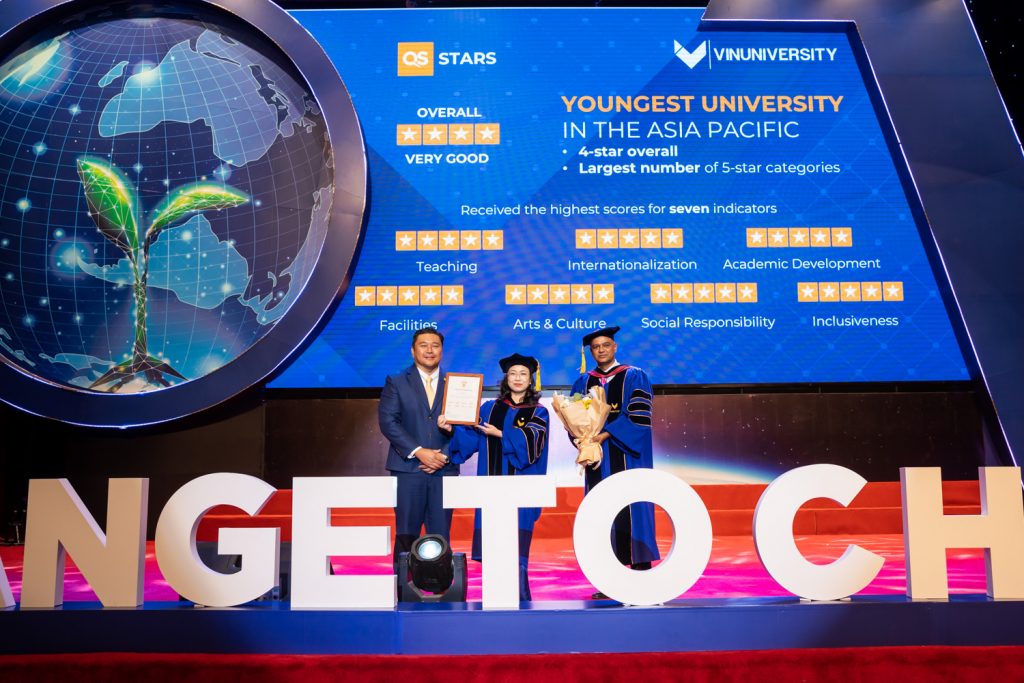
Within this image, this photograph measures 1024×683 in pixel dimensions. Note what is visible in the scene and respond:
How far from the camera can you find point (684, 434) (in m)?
5.17

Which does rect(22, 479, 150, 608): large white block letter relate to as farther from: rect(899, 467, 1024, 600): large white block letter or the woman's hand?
rect(899, 467, 1024, 600): large white block letter

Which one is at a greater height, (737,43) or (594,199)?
(737,43)

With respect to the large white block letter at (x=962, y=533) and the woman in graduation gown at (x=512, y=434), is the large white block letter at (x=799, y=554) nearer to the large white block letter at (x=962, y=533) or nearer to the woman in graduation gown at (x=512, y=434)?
the large white block letter at (x=962, y=533)

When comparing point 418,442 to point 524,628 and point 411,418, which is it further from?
point 524,628

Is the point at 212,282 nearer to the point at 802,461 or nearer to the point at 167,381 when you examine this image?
the point at 167,381

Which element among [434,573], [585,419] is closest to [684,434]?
[585,419]

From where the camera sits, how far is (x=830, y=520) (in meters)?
5.21

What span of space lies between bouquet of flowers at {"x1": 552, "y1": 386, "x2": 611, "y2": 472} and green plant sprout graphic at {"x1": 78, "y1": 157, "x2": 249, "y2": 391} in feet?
10.00

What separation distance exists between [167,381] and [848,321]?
15.2 ft

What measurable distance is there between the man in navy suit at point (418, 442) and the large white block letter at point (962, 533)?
187 cm

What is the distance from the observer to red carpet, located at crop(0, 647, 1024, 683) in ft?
7.89

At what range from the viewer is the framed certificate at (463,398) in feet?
10.9

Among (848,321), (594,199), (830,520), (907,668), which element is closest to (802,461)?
(830,520)

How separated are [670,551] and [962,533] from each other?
1.01 m
